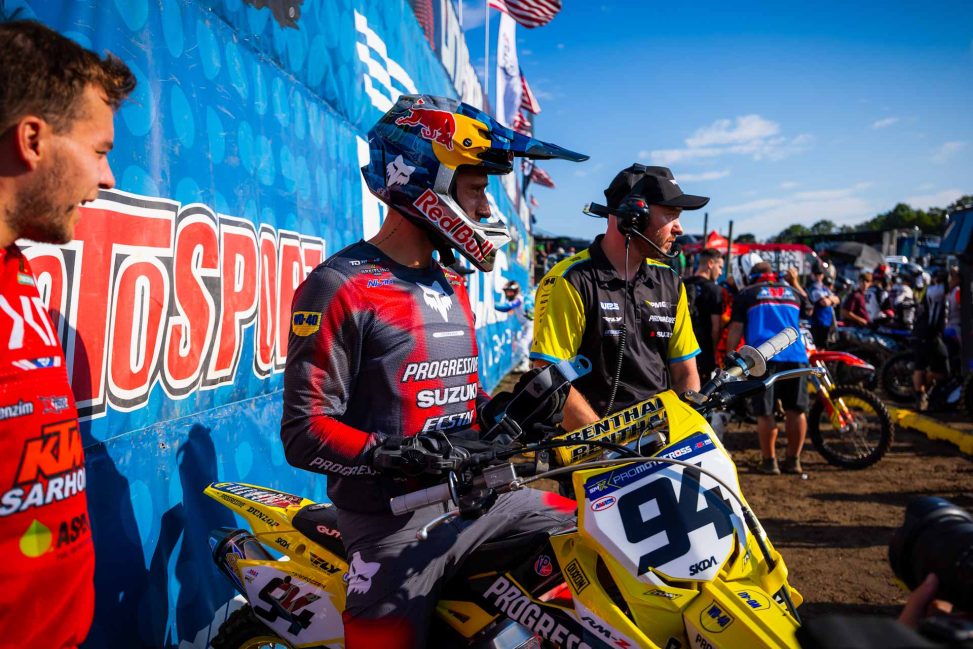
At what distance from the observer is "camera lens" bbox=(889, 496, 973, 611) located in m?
1.18

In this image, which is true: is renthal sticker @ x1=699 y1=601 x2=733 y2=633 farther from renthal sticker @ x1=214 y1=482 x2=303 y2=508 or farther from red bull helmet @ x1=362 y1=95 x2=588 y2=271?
renthal sticker @ x1=214 y1=482 x2=303 y2=508

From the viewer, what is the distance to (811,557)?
514 centimetres

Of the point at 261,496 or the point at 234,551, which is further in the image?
the point at 261,496

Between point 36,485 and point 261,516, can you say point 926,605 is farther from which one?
point 261,516

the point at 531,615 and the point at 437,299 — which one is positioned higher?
the point at 437,299


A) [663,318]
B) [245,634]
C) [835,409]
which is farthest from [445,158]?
[835,409]

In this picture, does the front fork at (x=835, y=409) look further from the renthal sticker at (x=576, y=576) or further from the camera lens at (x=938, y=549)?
the camera lens at (x=938, y=549)

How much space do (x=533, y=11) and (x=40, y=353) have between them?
14.9 metres

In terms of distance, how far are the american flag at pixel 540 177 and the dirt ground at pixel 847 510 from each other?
22702mm

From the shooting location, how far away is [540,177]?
30641 millimetres

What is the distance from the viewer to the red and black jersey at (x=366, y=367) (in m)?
1.98

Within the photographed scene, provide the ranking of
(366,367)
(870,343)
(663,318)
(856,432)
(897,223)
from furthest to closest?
1. (897,223)
2. (870,343)
3. (856,432)
4. (663,318)
5. (366,367)

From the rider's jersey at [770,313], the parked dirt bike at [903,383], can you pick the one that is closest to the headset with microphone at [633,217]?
the rider's jersey at [770,313]

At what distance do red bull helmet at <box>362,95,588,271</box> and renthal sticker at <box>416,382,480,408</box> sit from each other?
0.47 meters
